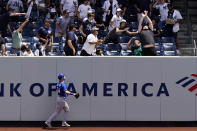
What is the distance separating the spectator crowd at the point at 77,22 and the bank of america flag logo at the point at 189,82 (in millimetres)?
3467

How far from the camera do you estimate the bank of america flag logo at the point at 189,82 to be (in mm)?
15531

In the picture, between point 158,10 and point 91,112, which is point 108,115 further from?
point 158,10

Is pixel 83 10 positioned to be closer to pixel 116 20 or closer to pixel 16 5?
pixel 116 20

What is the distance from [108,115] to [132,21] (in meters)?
7.34

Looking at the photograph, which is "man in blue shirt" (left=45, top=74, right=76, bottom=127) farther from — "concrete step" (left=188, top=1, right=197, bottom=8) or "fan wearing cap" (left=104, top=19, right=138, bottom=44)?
"concrete step" (left=188, top=1, right=197, bottom=8)

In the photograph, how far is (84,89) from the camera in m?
15.5

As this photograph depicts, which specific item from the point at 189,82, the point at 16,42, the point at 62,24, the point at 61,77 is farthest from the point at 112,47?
the point at 61,77

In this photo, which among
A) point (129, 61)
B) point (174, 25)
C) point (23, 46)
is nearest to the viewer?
point (129, 61)

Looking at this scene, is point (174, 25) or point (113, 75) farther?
point (174, 25)

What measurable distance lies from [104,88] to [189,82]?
8.07 feet

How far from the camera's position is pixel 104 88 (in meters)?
15.5

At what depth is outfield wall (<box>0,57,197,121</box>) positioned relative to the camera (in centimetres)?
1541

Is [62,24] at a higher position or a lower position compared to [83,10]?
lower

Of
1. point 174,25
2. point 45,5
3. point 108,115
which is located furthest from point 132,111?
point 45,5
